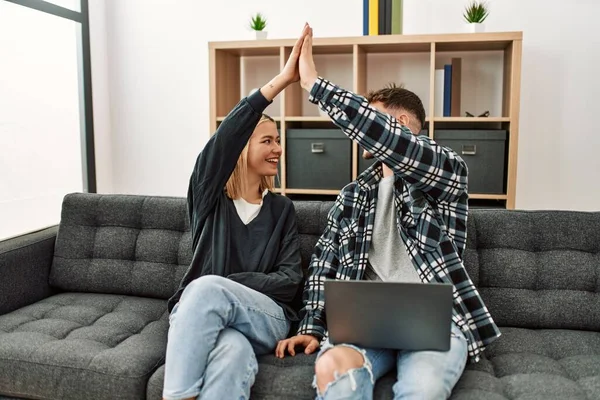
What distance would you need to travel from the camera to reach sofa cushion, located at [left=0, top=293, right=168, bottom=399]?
68.7 inches

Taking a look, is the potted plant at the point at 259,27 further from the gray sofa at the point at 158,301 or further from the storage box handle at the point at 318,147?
the gray sofa at the point at 158,301

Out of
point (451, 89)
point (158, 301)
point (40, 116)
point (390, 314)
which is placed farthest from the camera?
point (40, 116)

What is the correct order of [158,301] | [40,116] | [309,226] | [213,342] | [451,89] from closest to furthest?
1. [213,342]
2. [309,226]
3. [158,301]
4. [451,89]
5. [40,116]

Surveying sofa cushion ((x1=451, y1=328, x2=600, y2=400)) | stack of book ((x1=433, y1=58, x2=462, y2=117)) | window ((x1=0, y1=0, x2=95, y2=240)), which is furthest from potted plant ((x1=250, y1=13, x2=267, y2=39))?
sofa cushion ((x1=451, y1=328, x2=600, y2=400))

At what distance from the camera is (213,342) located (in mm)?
1635

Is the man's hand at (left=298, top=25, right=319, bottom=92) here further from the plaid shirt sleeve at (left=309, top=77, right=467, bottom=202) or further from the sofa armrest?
the sofa armrest

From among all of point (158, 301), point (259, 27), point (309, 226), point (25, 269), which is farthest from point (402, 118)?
point (259, 27)

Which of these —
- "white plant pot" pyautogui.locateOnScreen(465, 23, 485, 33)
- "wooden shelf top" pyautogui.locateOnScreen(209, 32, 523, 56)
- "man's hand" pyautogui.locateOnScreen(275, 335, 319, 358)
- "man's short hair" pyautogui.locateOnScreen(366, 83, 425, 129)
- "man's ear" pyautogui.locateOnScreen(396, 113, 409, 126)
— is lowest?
"man's hand" pyautogui.locateOnScreen(275, 335, 319, 358)

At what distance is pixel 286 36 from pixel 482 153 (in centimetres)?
123

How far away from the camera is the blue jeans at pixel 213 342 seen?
158 cm

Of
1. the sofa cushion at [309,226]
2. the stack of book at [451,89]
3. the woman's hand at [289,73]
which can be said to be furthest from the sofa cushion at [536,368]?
the stack of book at [451,89]

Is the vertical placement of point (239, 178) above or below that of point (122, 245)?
above

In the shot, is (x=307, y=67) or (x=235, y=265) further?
(x=235, y=265)

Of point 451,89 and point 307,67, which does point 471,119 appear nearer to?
point 451,89
